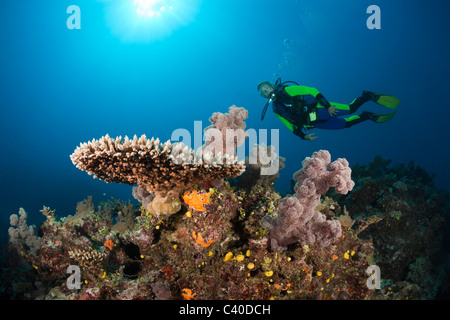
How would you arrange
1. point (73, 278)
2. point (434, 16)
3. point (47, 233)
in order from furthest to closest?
point (434, 16) → point (47, 233) → point (73, 278)

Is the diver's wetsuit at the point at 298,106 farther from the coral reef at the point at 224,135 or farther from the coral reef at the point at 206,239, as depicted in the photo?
the coral reef at the point at 224,135

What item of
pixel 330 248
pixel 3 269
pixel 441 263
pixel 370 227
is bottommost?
pixel 441 263

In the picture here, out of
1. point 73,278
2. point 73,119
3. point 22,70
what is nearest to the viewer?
point 73,278

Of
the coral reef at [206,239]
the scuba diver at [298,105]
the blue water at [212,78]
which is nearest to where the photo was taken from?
the coral reef at [206,239]

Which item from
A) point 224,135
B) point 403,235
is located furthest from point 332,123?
point 224,135

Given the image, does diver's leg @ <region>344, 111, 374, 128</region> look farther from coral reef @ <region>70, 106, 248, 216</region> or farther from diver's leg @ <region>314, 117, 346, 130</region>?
coral reef @ <region>70, 106, 248, 216</region>

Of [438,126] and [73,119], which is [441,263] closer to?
[438,126]

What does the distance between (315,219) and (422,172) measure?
44.6 ft

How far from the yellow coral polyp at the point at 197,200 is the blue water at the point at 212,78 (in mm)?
44911

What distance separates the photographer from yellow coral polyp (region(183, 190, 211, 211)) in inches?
134

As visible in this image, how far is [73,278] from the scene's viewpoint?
419cm

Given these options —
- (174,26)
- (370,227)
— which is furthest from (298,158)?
(370,227)

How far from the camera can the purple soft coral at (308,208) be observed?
3.19 metres

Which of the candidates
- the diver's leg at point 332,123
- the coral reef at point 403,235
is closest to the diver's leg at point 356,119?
the diver's leg at point 332,123
